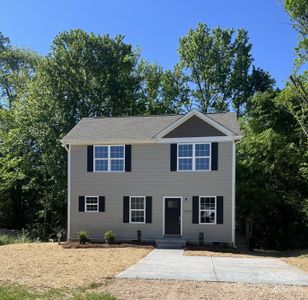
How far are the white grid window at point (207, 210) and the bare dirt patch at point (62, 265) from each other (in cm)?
355

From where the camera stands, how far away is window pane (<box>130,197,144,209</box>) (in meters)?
21.4

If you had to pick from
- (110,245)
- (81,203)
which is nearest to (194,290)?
(110,245)

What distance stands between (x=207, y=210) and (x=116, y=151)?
5.55 m

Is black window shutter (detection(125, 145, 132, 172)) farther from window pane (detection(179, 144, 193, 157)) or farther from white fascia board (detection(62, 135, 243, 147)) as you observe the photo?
window pane (detection(179, 144, 193, 157))

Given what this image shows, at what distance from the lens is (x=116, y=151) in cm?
2195

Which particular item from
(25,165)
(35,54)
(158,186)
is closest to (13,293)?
(158,186)

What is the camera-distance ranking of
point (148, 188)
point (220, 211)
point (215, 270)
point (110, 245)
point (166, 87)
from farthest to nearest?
point (166, 87) → point (148, 188) → point (220, 211) → point (110, 245) → point (215, 270)

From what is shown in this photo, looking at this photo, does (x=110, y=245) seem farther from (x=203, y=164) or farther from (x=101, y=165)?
(x=203, y=164)

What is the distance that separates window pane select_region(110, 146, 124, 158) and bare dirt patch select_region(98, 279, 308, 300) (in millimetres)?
11606

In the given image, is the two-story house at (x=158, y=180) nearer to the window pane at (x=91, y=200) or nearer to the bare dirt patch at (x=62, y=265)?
the window pane at (x=91, y=200)

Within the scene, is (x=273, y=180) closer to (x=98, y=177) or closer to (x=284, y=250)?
(x=284, y=250)

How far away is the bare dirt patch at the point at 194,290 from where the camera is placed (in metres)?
9.06

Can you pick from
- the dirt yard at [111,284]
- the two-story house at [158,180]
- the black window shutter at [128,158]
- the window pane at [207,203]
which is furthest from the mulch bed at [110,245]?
the dirt yard at [111,284]

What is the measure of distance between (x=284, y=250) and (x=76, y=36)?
21769mm
